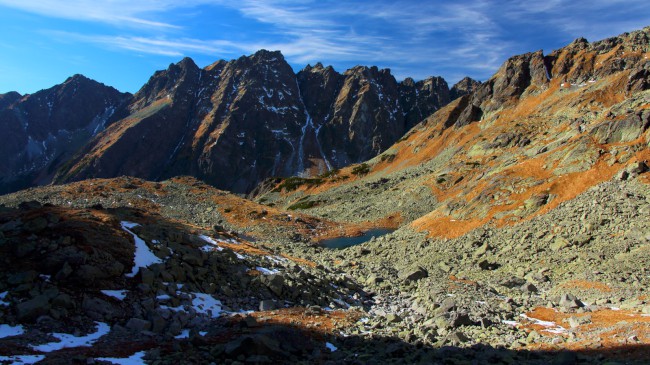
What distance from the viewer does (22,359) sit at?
43.0 feet

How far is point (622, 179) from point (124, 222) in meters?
45.0

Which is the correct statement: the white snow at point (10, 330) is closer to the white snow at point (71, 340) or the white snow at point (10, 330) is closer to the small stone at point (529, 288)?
the white snow at point (71, 340)

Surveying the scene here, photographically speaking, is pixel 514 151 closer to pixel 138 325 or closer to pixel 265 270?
pixel 265 270

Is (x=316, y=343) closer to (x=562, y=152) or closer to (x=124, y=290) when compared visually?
(x=124, y=290)

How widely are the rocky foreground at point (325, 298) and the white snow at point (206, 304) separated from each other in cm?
10

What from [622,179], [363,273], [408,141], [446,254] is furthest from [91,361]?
[408,141]

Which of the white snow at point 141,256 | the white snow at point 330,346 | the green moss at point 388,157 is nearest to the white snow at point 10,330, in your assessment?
the white snow at point 141,256

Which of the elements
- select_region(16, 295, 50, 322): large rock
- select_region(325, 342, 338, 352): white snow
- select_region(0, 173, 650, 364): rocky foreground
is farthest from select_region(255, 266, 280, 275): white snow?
select_region(16, 295, 50, 322): large rock

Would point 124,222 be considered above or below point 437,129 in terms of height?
below

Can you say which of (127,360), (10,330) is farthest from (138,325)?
(10,330)

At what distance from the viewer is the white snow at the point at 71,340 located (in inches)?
580

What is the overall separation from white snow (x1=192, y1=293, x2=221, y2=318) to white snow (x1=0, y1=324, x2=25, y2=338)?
7.85 meters

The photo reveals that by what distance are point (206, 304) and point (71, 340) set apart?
25.2 feet

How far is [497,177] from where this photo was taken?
58.0m
